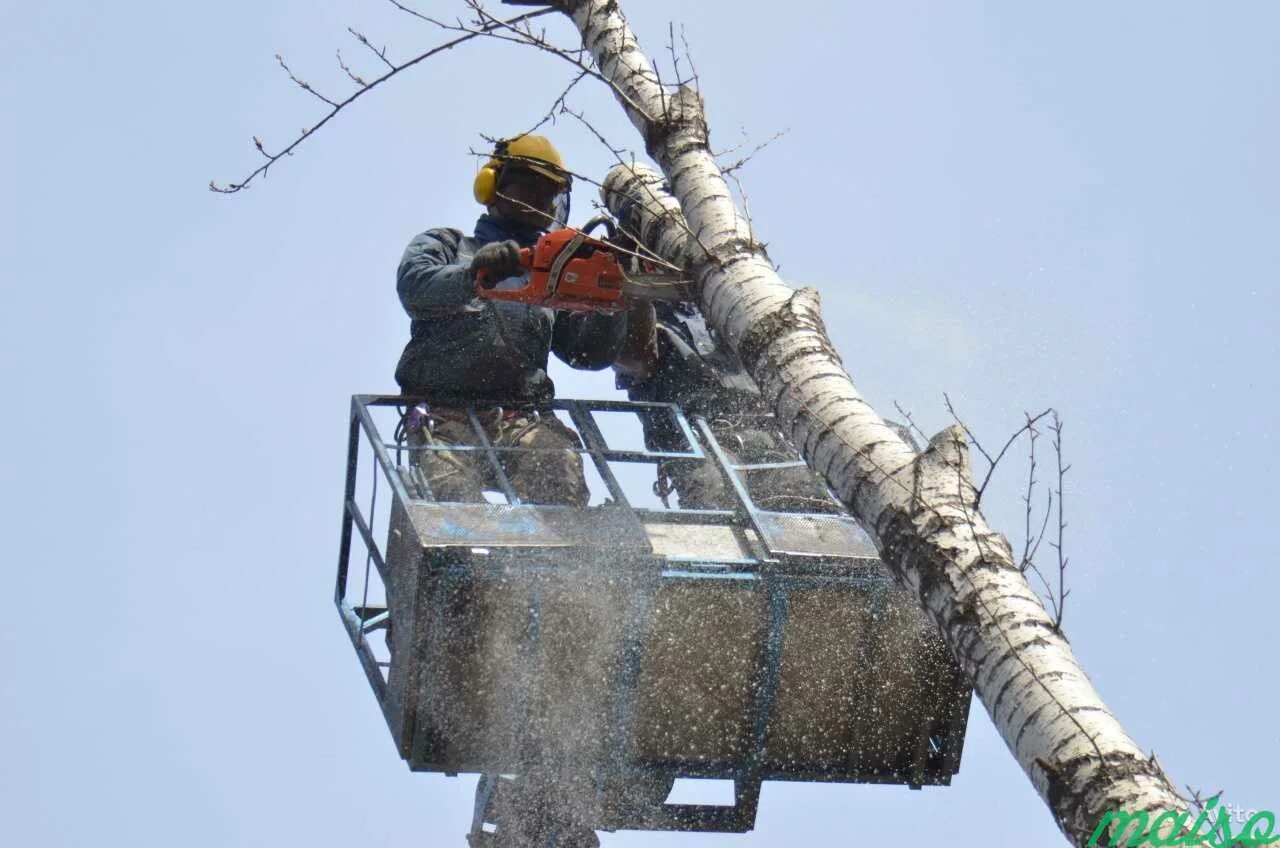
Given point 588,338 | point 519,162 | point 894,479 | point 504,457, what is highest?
point 519,162

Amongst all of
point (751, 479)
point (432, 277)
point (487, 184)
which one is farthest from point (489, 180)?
point (751, 479)

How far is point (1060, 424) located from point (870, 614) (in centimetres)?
225

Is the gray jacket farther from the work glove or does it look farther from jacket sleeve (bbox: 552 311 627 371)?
the work glove

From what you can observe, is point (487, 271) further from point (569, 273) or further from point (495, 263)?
point (569, 273)

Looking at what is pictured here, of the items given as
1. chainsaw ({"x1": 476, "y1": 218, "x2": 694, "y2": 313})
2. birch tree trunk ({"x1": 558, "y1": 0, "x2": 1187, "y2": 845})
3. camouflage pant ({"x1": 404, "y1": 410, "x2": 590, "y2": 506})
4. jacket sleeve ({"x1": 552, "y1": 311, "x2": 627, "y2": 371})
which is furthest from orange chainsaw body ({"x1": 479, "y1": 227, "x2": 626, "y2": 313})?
jacket sleeve ({"x1": 552, "y1": 311, "x2": 627, "y2": 371})

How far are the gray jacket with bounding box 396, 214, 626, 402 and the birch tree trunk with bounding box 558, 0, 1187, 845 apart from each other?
0.71 metres

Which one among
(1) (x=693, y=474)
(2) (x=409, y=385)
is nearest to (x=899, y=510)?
(1) (x=693, y=474)

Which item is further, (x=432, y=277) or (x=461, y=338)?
(x=461, y=338)

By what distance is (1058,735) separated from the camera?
17.3 feet

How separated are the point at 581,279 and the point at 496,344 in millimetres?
779

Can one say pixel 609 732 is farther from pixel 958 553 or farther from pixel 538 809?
pixel 958 553

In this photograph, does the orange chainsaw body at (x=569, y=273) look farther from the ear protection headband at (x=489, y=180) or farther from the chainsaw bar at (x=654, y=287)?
the ear protection headband at (x=489, y=180)

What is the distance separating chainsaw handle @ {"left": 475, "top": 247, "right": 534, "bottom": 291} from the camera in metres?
7.89

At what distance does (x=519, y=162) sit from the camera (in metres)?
8.92
